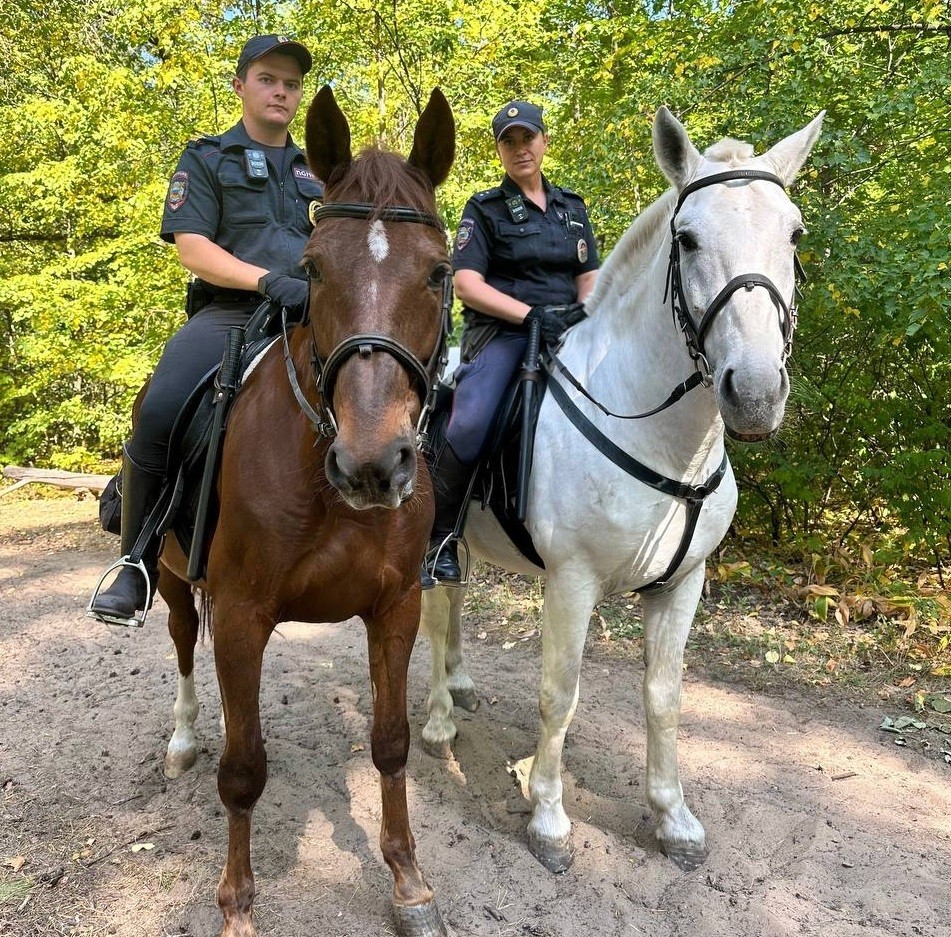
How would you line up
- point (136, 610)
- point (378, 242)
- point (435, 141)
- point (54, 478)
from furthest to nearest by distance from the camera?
1. point (54, 478)
2. point (136, 610)
3. point (435, 141)
4. point (378, 242)

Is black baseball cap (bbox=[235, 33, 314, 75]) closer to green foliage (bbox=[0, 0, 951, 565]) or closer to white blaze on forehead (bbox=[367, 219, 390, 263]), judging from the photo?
green foliage (bbox=[0, 0, 951, 565])

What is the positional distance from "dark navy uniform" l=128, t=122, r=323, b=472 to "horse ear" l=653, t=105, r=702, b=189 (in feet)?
4.31

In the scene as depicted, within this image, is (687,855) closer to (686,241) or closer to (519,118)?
(686,241)

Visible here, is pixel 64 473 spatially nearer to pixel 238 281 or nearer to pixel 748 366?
pixel 238 281

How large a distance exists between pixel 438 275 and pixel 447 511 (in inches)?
62.9

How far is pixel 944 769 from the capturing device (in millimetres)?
3717

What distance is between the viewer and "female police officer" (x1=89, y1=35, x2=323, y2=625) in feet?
9.22

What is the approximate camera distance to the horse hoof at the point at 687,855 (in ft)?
9.84

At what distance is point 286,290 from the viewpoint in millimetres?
2426

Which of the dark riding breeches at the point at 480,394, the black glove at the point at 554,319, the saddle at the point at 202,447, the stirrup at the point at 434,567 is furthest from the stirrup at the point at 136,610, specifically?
the black glove at the point at 554,319

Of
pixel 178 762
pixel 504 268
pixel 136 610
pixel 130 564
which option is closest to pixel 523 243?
pixel 504 268

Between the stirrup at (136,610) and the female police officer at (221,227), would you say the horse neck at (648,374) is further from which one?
the stirrup at (136,610)

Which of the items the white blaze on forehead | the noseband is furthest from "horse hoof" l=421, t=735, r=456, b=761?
the white blaze on forehead

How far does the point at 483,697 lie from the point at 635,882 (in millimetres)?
1797
